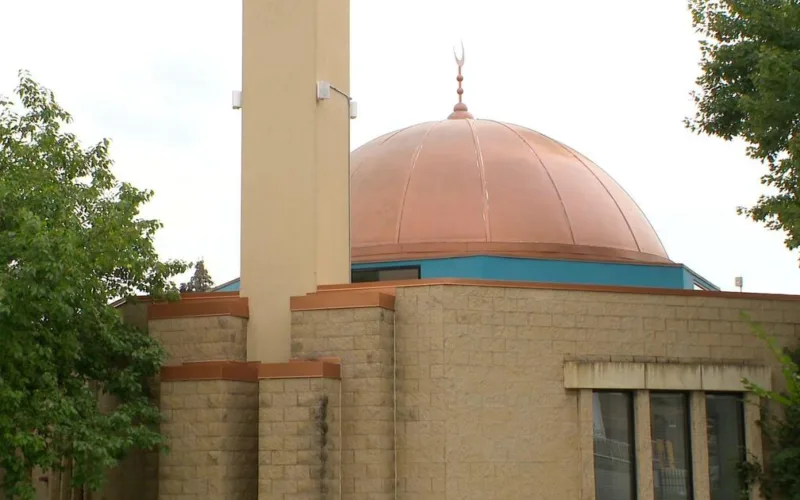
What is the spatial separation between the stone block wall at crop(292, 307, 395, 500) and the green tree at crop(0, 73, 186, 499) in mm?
2332

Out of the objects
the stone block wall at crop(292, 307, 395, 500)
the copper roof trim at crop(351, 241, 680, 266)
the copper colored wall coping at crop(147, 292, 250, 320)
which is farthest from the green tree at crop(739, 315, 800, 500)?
the copper colored wall coping at crop(147, 292, 250, 320)

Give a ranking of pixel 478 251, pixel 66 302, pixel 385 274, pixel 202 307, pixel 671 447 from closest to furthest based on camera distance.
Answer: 1. pixel 66 302
2. pixel 671 447
3. pixel 202 307
4. pixel 478 251
5. pixel 385 274

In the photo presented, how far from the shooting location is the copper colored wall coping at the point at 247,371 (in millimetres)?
14422

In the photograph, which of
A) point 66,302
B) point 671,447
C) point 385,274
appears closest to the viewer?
point 66,302

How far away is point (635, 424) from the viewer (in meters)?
15.2

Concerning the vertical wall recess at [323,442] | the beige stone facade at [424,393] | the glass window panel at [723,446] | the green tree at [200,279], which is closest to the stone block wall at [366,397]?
the beige stone facade at [424,393]

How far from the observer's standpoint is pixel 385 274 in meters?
19.2

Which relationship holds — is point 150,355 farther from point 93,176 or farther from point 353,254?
point 353,254

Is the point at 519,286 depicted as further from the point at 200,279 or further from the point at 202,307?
the point at 200,279

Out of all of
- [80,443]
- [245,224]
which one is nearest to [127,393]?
[80,443]

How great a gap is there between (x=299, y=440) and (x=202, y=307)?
2394 millimetres

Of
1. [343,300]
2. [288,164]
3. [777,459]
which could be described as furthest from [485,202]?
[777,459]

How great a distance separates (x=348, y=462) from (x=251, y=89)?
5.26 metres

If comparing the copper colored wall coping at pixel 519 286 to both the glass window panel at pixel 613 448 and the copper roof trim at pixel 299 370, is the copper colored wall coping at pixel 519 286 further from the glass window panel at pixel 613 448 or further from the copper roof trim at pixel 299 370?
the glass window panel at pixel 613 448
